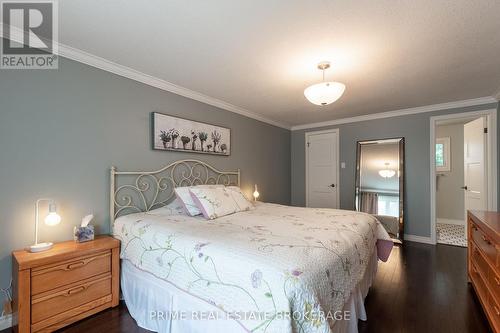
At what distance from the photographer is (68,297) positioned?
5.78 ft

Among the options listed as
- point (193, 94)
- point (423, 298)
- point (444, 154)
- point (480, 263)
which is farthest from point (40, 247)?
point (444, 154)

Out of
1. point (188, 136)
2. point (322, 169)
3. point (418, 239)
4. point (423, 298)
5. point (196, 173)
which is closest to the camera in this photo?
point (423, 298)

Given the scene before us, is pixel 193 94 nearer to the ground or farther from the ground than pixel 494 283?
farther from the ground

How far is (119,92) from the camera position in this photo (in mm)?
2410

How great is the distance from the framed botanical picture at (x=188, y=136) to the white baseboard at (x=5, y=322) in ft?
5.93

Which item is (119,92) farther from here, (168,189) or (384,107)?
(384,107)

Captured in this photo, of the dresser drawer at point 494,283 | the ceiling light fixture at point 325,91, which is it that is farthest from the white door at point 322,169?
the dresser drawer at point 494,283

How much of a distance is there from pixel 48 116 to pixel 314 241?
2364 millimetres

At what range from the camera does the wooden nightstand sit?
1.57m

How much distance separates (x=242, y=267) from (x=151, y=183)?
1813mm

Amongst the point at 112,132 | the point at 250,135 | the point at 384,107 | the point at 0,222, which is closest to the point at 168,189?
the point at 112,132

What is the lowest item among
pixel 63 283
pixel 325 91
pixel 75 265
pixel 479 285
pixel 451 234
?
pixel 451 234

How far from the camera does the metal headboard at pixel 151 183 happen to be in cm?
235

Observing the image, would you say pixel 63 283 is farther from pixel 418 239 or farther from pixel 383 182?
pixel 418 239
